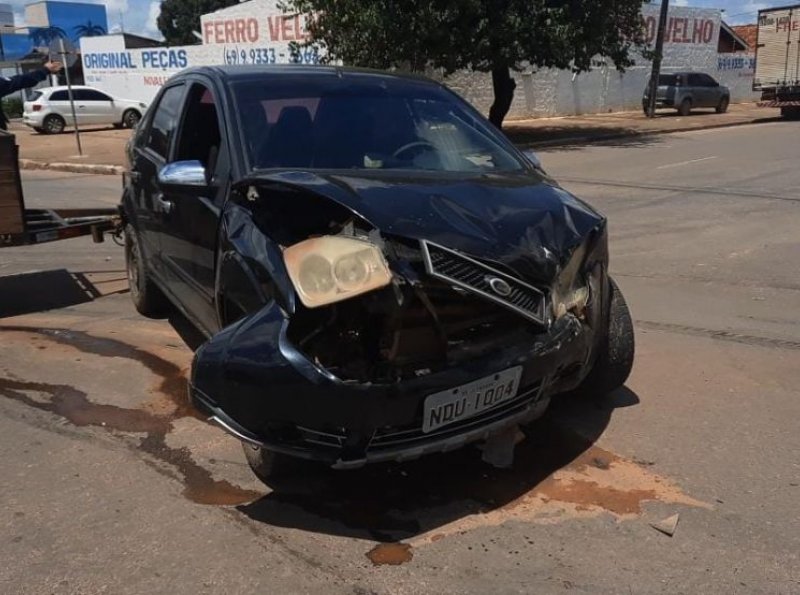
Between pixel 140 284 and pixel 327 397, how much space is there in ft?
12.4

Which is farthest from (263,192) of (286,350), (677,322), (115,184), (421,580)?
(115,184)

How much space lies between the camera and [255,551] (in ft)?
10.1

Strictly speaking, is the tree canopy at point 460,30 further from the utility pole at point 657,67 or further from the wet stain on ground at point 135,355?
the wet stain on ground at point 135,355

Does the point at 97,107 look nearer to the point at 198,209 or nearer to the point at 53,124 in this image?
the point at 53,124

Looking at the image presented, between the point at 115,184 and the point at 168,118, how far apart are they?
1123 cm

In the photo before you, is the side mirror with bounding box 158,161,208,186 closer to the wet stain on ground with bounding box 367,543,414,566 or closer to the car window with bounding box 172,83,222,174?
the car window with bounding box 172,83,222,174

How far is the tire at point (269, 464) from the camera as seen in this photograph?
3.47m

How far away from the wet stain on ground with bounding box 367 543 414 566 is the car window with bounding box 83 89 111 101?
29891 mm

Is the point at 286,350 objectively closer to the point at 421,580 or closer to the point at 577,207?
the point at 421,580

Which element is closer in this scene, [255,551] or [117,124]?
[255,551]

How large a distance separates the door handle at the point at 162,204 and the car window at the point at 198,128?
263 mm

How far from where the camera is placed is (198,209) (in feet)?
13.5

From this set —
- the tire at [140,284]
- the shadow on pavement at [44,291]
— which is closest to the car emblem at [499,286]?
the tire at [140,284]

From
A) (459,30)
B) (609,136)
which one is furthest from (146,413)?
(609,136)
